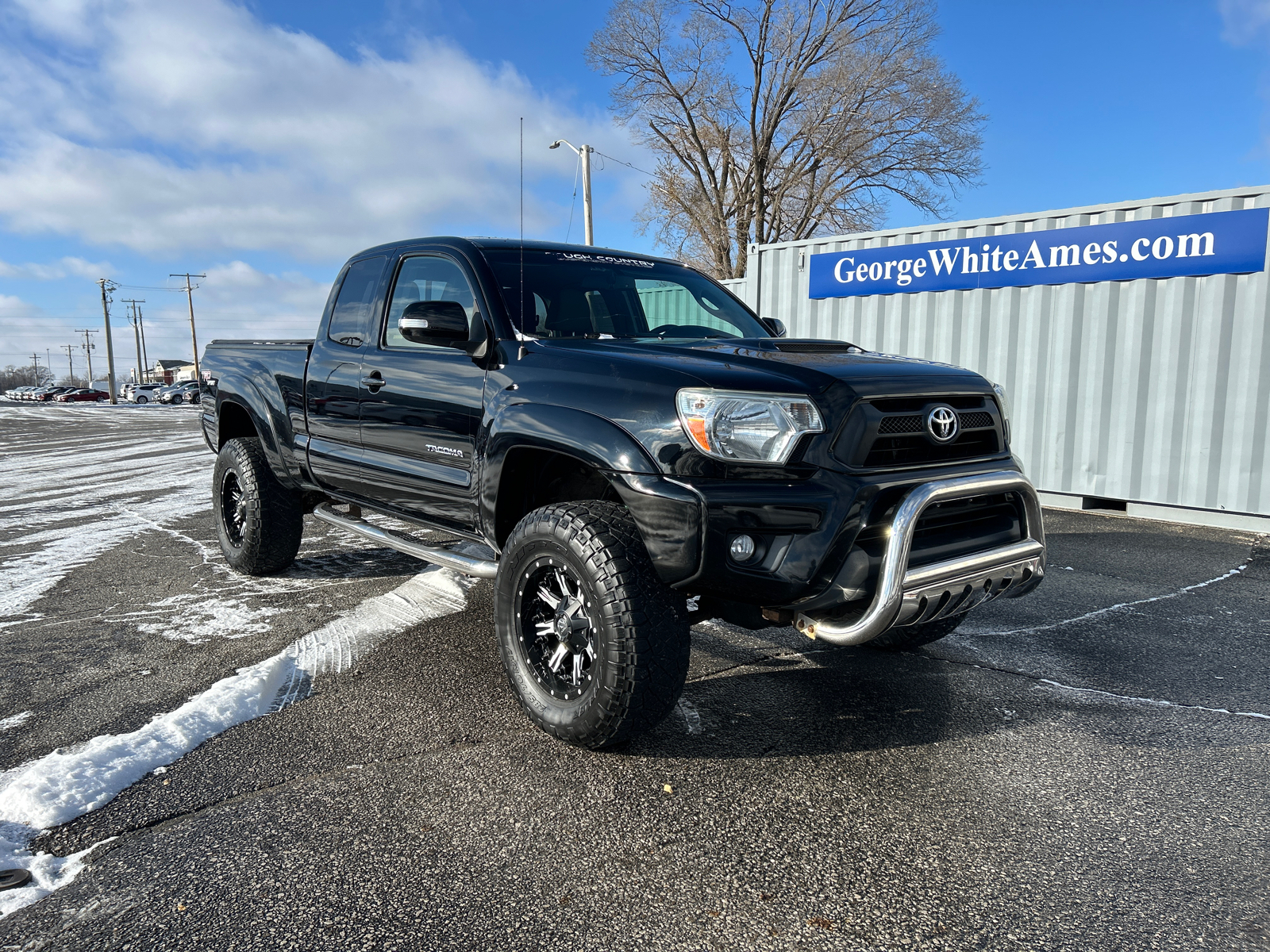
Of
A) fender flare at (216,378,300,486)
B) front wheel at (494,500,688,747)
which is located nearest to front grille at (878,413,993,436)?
front wheel at (494,500,688,747)

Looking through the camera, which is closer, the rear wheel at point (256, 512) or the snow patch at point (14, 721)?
the snow patch at point (14, 721)

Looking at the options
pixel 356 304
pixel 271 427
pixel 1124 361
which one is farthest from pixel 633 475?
pixel 1124 361

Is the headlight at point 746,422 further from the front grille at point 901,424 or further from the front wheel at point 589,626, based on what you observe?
the front wheel at point 589,626

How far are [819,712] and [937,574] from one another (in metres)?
0.90

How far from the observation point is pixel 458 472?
12.1ft

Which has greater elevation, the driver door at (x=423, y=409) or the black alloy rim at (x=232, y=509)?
the driver door at (x=423, y=409)

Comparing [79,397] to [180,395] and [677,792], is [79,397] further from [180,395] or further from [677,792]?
[677,792]

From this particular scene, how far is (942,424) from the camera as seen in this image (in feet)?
9.93

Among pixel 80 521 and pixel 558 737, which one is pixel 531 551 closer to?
pixel 558 737

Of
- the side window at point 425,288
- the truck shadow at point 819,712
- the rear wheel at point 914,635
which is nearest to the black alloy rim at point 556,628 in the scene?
the truck shadow at point 819,712

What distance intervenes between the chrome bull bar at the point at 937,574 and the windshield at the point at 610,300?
1518 millimetres

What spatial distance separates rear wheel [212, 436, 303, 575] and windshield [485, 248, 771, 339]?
92.8 inches

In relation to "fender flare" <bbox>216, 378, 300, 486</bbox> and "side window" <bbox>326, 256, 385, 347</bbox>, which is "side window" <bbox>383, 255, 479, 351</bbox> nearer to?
"side window" <bbox>326, 256, 385, 347</bbox>

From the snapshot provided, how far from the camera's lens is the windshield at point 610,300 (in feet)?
12.4
